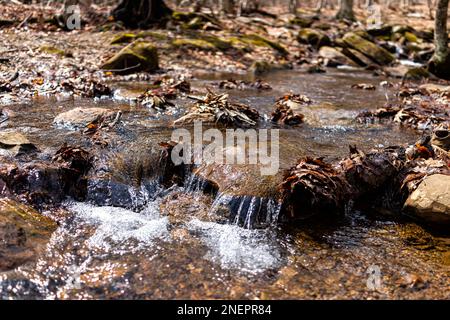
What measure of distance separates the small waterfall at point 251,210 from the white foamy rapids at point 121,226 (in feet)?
2.04

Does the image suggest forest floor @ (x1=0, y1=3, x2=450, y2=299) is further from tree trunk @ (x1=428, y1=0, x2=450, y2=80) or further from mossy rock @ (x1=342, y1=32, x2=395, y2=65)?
mossy rock @ (x1=342, y1=32, x2=395, y2=65)

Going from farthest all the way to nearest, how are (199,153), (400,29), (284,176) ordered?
(400,29)
(199,153)
(284,176)

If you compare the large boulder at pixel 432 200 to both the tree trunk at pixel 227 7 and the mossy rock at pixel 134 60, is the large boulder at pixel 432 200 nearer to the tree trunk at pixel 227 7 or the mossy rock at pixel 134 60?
the mossy rock at pixel 134 60

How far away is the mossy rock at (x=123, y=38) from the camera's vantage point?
507 inches

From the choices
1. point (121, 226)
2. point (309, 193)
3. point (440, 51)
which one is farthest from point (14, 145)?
point (440, 51)

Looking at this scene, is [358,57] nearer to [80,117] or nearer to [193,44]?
[193,44]

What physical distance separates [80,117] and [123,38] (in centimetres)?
792

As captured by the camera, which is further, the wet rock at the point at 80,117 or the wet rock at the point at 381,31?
the wet rock at the point at 381,31

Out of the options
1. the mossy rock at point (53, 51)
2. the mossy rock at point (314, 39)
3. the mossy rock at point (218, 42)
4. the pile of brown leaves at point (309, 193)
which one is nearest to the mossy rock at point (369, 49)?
the mossy rock at point (314, 39)

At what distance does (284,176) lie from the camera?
13.7 ft

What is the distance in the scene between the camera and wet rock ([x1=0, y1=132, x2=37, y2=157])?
4471 mm
